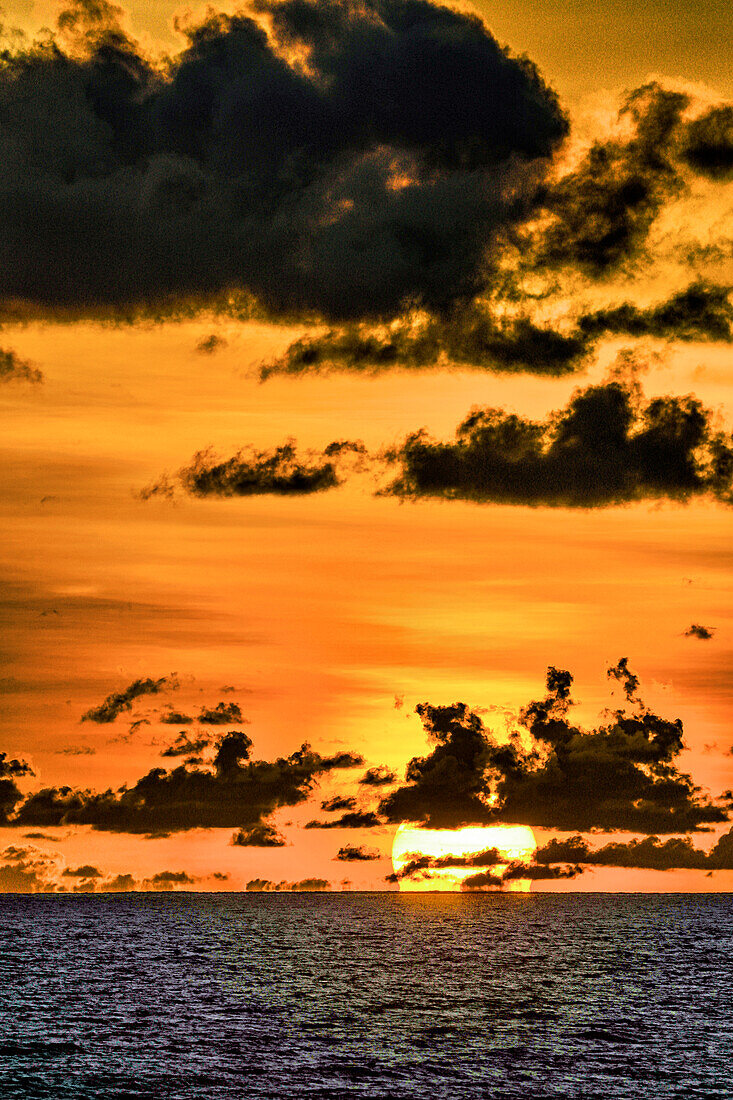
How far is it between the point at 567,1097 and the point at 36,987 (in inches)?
2777

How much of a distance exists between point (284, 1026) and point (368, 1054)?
49.0 feet

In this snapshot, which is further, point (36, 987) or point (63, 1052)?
point (36, 987)

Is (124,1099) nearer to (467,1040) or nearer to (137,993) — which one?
(467,1040)

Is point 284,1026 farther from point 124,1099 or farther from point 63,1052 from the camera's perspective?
point 124,1099

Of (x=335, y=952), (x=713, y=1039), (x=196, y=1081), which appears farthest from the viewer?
(x=335, y=952)

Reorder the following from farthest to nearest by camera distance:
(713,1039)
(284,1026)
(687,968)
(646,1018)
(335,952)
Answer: (335,952) < (687,968) < (646,1018) < (284,1026) < (713,1039)

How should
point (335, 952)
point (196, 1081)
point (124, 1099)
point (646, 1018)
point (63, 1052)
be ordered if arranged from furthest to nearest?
1. point (335, 952)
2. point (646, 1018)
3. point (63, 1052)
4. point (196, 1081)
5. point (124, 1099)

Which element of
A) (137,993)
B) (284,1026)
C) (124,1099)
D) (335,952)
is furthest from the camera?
(335,952)

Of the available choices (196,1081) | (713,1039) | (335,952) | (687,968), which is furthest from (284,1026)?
(335,952)

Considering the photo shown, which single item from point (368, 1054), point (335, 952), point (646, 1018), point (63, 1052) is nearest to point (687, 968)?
point (335, 952)

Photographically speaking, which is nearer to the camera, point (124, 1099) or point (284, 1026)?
point (124, 1099)

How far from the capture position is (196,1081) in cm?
6688

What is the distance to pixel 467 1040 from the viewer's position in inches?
3305

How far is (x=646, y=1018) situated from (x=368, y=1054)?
97.6ft
